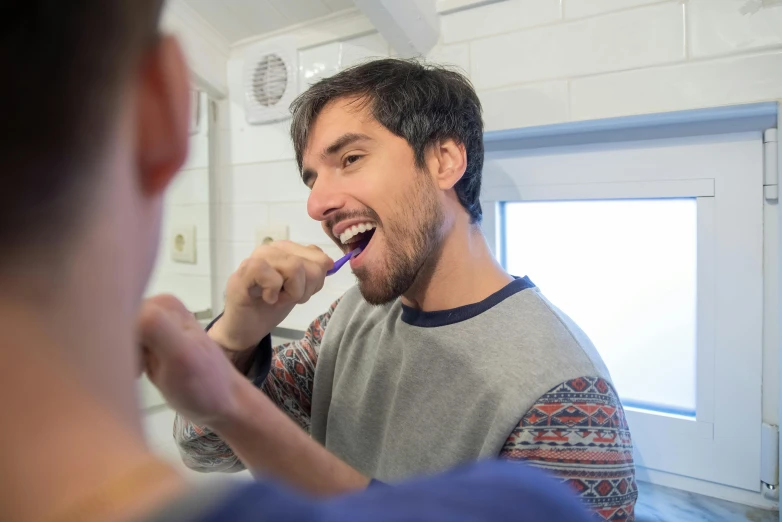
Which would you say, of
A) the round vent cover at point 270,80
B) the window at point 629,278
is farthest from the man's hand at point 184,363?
the round vent cover at point 270,80

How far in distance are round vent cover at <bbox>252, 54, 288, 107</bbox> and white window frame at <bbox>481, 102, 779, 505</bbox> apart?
1.96ft

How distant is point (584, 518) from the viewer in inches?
8.9

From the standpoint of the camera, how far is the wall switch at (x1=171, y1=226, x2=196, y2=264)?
4.70 ft

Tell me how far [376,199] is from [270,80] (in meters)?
0.69

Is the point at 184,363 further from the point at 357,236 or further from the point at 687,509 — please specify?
the point at 687,509

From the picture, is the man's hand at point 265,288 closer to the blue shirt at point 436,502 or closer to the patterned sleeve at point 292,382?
the patterned sleeve at point 292,382

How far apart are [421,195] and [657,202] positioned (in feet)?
1.65

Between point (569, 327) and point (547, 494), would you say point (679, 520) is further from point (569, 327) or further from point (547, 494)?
point (547, 494)

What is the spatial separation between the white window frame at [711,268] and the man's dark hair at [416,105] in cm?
17

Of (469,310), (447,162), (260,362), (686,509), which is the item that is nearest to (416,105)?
(447,162)

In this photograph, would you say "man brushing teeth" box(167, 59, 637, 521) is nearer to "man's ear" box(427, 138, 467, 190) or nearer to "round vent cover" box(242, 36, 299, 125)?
"man's ear" box(427, 138, 467, 190)

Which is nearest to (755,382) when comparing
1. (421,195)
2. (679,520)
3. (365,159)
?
(679,520)

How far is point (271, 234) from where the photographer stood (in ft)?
4.22

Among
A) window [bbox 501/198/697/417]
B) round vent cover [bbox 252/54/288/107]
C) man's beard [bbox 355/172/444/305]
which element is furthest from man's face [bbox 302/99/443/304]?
round vent cover [bbox 252/54/288/107]
